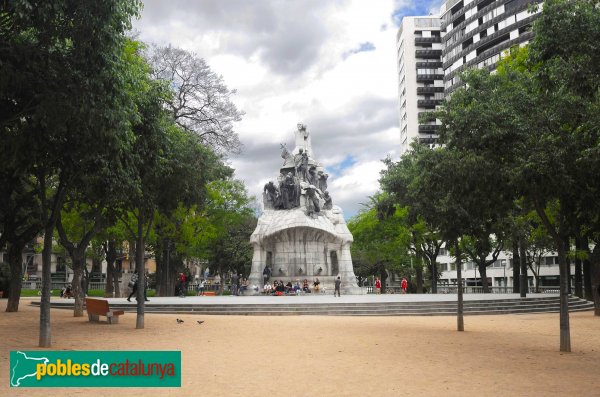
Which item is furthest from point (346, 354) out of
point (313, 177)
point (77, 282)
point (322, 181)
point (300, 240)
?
point (322, 181)

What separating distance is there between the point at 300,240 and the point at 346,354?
25606 mm

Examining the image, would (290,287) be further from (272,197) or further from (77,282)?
(77,282)

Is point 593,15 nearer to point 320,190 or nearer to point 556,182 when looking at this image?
point 556,182

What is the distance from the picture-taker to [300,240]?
3816 cm

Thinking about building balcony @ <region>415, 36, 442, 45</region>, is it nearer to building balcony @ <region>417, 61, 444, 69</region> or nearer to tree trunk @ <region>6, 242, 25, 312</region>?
building balcony @ <region>417, 61, 444, 69</region>

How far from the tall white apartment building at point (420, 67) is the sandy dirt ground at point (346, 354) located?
75969mm

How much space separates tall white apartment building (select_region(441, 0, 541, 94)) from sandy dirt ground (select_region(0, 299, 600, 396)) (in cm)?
5748

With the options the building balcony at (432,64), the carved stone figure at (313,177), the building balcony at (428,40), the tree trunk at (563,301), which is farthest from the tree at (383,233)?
the building balcony at (428,40)

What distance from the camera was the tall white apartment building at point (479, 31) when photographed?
232 ft

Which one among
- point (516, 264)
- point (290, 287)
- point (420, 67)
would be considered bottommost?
point (290, 287)

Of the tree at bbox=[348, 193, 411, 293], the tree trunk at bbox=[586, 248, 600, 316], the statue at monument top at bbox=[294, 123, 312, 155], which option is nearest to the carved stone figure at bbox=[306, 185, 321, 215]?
the statue at monument top at bbox=[294, 123, 312, 155]

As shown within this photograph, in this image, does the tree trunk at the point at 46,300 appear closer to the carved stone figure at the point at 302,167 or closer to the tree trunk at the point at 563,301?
the tree trunk at the point at 563,301

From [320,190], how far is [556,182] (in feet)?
95.8

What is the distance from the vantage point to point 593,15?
36.2 feet
